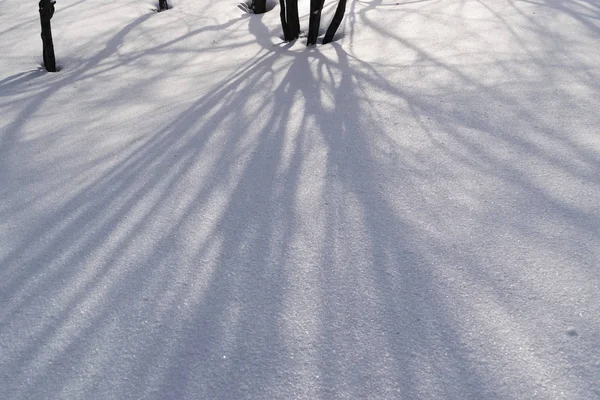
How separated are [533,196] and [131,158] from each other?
216 centimetres

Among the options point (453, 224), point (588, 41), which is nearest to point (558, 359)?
point (453, 224)

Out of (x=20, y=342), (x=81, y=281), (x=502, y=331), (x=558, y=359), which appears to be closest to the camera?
(x=558, y=359)

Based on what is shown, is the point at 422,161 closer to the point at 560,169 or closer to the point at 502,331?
the point at 560,169

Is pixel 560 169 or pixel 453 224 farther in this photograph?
pixel 560 169

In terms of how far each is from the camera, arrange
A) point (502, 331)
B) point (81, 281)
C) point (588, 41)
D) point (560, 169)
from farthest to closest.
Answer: point (588, 41) < point (560, 169) < point (81, 281) < point (502, 331)

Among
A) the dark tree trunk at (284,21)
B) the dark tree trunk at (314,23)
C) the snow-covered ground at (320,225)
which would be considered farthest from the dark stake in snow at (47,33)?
the dark tree trunk at (314,23)

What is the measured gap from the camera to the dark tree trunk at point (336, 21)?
15.6 feet

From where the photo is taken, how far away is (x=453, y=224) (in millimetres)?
2314

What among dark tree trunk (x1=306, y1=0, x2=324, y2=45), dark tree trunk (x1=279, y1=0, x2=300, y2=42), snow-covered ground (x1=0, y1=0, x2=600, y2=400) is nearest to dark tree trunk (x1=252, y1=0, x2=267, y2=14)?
dark tree trunk (x1=279, y1=0, x2=300, y2=42)

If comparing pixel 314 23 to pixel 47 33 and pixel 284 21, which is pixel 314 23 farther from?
pixel 47 33

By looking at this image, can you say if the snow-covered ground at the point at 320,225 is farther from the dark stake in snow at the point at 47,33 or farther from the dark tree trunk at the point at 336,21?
the dark stake in snow at the point at 47,33

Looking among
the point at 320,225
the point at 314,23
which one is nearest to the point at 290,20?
the point at 314,23

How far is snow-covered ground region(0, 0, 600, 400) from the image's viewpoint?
173 cm

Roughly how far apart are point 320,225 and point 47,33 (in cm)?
398
